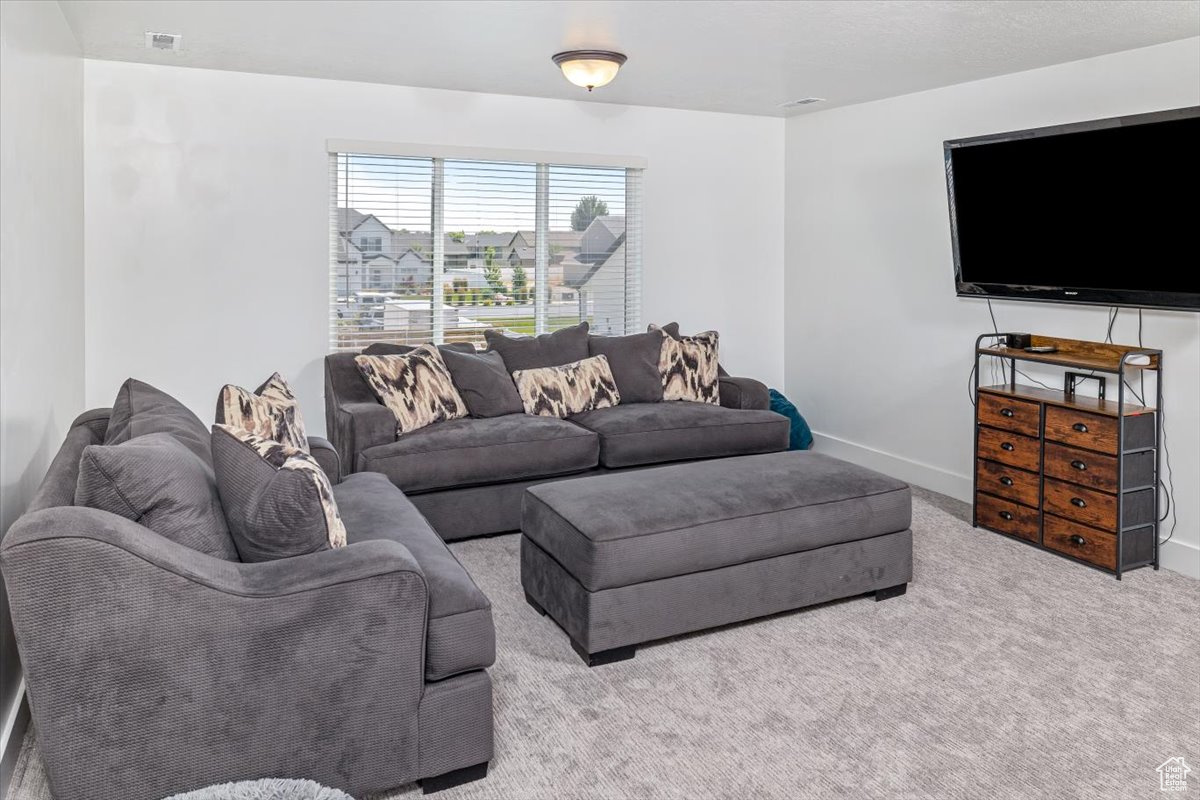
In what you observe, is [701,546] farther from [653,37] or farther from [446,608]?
[653,37]

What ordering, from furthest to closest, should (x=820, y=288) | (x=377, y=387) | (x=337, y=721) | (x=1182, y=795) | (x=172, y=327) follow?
(x=820, y=288) < (x=172, y=327) < (x=377, y=387) < (x=1182, y=795) < (x=337, y=721)

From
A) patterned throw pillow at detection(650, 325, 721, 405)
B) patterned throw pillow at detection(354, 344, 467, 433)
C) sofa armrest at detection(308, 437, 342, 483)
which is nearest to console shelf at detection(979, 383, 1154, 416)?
patterned throw pillow at detection(650, 325, 721, 405)

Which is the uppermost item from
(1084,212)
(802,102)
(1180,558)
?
(802,102)

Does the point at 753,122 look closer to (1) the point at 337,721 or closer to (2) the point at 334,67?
(2) the point at 334,67

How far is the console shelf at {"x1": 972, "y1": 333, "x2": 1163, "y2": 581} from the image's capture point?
3.79 metres

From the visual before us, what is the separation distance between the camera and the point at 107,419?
307 centimetres

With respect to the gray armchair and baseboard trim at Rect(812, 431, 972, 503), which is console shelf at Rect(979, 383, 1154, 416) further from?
the gray armchair

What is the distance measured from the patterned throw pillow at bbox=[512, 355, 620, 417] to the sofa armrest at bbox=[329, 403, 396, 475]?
2.81ft

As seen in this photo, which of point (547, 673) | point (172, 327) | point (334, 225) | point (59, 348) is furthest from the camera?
point (334, 225)

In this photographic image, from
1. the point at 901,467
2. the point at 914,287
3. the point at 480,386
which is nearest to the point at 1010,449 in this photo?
the point at 901,467

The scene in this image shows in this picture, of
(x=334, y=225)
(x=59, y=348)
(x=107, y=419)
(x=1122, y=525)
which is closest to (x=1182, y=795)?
(x=1122, y=525)

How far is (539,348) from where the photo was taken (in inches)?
203

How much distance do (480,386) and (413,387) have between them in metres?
0.38

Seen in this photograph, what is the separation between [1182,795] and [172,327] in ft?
15.5
